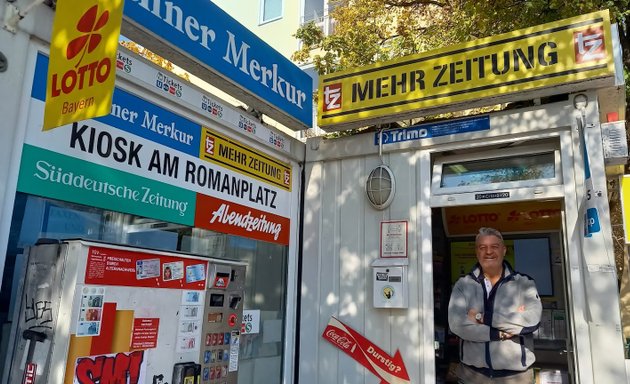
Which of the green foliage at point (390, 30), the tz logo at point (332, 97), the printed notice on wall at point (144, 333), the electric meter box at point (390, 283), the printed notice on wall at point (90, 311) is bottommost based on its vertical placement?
the printed notice on wall at point (144, 333)

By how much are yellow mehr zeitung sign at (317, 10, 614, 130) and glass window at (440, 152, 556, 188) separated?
60 centimetres

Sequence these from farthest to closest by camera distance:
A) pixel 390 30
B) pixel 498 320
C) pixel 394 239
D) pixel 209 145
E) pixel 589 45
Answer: pixel 390 30
pixel 394 239
pixel 209 145
pixel 589 45
pixel 498 320

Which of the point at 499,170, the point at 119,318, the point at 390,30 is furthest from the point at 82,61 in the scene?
the point at 390,30

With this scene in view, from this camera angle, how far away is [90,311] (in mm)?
2768

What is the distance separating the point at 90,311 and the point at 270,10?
1540 cm

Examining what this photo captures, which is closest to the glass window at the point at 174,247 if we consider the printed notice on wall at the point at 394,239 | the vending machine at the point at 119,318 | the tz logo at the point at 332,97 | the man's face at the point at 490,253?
Answer: the vending machine at the point at 119,318

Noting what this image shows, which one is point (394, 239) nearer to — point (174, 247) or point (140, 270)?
point (174, 247)

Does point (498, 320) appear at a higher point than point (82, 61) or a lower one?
lower

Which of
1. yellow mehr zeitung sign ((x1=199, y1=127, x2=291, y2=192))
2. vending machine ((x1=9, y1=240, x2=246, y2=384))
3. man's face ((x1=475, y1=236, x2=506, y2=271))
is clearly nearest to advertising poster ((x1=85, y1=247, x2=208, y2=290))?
vending machine ((x1=9, y1=240, x2=246, y2=384))

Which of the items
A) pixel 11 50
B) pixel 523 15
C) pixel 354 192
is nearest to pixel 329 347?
pixel 354 192

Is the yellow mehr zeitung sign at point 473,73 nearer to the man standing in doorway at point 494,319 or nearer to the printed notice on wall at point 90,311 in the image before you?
the man standing in doorway at point 494,319

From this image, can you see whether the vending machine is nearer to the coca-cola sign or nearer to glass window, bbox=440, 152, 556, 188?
the coca-cola sign

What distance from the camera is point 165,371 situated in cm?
318

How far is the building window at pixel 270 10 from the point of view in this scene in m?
16.4
